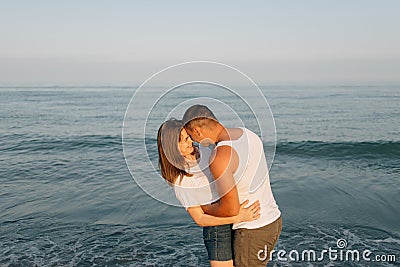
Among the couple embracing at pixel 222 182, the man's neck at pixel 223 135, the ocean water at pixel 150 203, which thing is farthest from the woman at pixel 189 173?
the ocean water at pixel 150 203

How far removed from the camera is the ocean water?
545 cm

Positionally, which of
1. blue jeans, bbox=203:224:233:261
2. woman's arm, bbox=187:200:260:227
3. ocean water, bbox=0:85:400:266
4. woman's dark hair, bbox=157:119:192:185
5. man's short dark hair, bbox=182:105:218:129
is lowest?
ocean water, bbox=0:85:400:266

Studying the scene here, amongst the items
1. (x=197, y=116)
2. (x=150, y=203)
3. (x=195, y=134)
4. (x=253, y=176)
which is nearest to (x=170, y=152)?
(x=195, y=134)

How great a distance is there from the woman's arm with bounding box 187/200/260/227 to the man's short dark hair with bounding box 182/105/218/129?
65 centimetres

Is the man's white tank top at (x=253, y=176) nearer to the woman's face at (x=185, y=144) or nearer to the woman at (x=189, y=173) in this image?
the woman at (x=189, y=173)

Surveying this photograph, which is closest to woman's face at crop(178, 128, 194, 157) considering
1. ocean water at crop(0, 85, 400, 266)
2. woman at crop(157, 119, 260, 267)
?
woman at crop(157, 119, 260, 267)

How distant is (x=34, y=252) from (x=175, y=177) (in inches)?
144

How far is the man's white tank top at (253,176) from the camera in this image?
254cm

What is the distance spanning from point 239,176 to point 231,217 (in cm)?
35

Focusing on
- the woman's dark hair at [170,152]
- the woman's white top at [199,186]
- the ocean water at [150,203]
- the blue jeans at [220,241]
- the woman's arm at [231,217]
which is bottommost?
the ocean water at [150,203]

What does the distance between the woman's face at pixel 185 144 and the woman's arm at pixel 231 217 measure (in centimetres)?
44

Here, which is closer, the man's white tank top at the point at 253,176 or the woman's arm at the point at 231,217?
the man's white tank top at the point at 253,176

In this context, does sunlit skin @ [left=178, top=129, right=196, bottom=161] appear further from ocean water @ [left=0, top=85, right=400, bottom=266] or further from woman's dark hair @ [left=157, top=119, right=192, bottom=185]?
ocean water @ [left=0, top=85, right=400, bottom=266]

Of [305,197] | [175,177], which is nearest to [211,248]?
[175,177]
